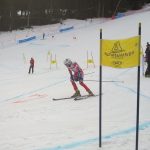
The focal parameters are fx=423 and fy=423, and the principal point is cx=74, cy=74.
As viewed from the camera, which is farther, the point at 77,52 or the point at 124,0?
the point at 124,0

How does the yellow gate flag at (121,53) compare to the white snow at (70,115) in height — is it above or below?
above

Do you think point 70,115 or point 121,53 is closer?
point 121,53

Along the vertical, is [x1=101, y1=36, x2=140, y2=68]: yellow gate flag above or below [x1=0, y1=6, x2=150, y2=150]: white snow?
above

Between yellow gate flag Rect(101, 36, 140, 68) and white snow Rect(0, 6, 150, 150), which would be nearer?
yellow gate flag Rect(101, 36, 140, 68)

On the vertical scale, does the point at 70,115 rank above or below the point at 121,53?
below

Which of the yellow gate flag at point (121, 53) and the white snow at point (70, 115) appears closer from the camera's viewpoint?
the yellow gate flag at point (121, 53)

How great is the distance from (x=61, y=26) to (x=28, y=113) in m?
40.6

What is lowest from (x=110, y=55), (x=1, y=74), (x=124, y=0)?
(x=1, y=74)

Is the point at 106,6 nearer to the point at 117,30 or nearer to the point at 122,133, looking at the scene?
the point at 117,30

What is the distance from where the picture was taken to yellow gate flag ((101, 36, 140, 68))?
23.7 ft

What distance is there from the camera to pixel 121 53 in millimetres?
7449

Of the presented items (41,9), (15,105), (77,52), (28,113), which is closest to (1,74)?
(77,52)

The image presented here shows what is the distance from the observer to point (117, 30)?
4259cm

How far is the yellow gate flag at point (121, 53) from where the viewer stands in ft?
23.7
